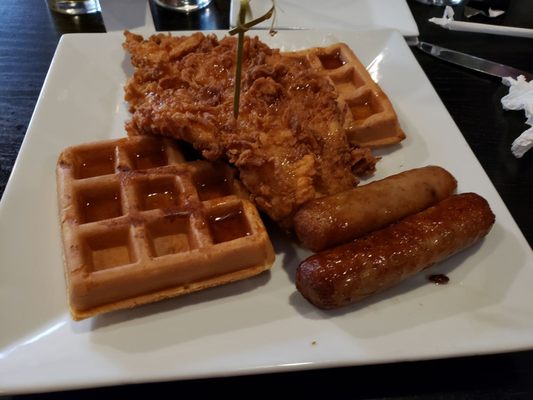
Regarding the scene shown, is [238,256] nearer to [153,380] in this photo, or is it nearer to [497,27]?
[153,380]

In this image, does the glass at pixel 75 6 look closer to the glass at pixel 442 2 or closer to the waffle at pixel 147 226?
the waffle at pixel 147 226

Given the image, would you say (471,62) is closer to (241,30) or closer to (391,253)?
(391,253)

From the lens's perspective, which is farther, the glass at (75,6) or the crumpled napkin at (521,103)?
the glass at (75,6)

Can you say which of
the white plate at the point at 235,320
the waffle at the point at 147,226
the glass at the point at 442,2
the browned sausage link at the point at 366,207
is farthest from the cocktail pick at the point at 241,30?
the glass at the point at 442,2

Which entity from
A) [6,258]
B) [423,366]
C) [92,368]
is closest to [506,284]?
[423,366]

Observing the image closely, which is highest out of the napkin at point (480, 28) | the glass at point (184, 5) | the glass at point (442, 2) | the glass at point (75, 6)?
the glass at point (75, 6)

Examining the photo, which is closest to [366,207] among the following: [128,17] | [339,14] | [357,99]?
[357,99]

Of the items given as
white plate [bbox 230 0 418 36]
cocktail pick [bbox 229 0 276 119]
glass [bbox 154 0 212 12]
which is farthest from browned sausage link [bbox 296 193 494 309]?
glass [bbox 154 0 212 12]
